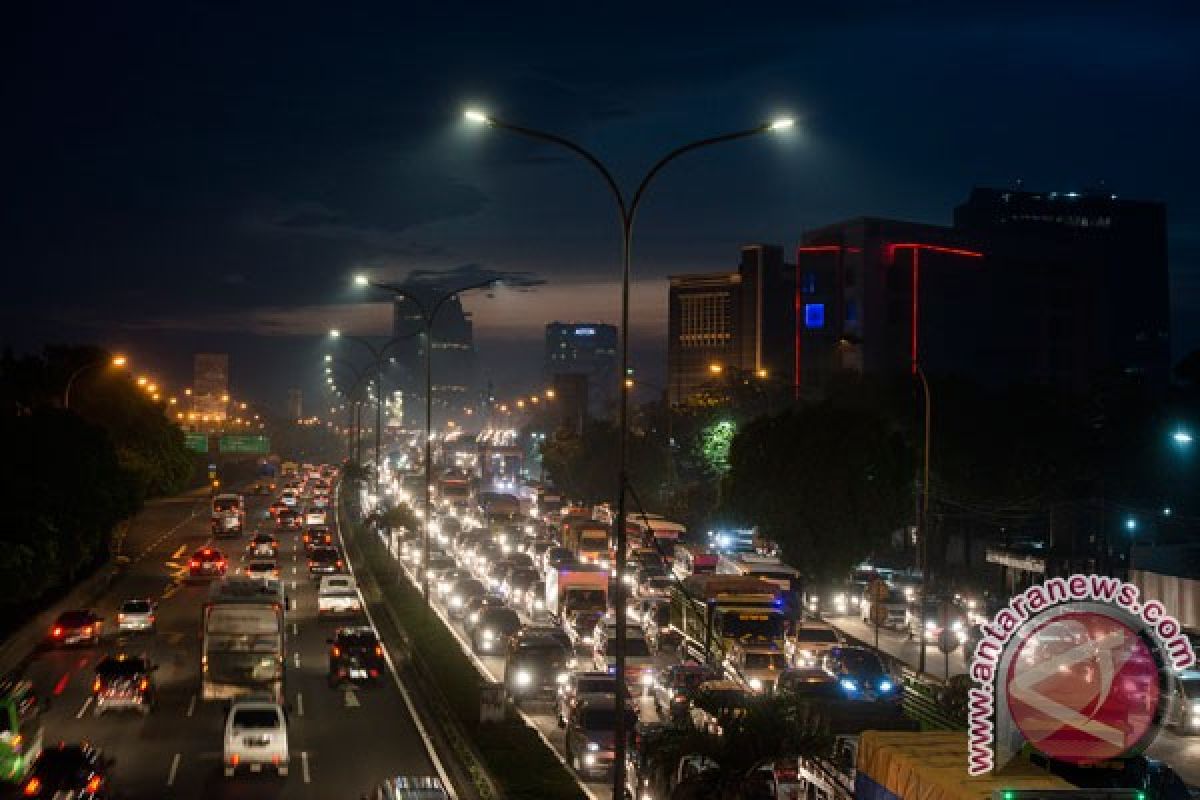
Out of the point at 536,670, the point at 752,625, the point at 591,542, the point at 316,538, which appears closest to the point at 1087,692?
the point at 536,670

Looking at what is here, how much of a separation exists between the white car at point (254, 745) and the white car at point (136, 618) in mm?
21669

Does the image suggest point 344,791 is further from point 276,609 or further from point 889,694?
point 889,694

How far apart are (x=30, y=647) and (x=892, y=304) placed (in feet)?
306

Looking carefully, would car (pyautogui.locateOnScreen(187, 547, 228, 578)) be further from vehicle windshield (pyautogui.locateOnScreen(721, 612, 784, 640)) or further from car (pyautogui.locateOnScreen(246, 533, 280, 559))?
vehicle windshield (pyautogui.locateOnScreen(721, 612, 784, 640))

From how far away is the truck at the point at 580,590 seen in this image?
Answer: 48534 mm

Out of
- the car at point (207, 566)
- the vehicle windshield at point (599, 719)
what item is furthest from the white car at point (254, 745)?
the car at point (207, 566)

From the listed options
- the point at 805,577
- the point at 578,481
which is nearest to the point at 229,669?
the point at 805,577

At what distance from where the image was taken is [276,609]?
3631 cm

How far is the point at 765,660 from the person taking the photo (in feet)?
130

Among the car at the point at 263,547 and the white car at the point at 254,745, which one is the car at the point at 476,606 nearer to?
the white car at the point at 254,745

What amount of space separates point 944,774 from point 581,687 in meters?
15.8

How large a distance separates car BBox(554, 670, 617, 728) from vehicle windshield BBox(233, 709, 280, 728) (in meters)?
5.95

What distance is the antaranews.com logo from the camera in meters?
15.6

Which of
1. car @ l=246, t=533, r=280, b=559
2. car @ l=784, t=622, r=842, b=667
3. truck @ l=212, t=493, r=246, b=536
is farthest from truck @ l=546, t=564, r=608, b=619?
truck @ l=212, t=493, r=246, b=536
